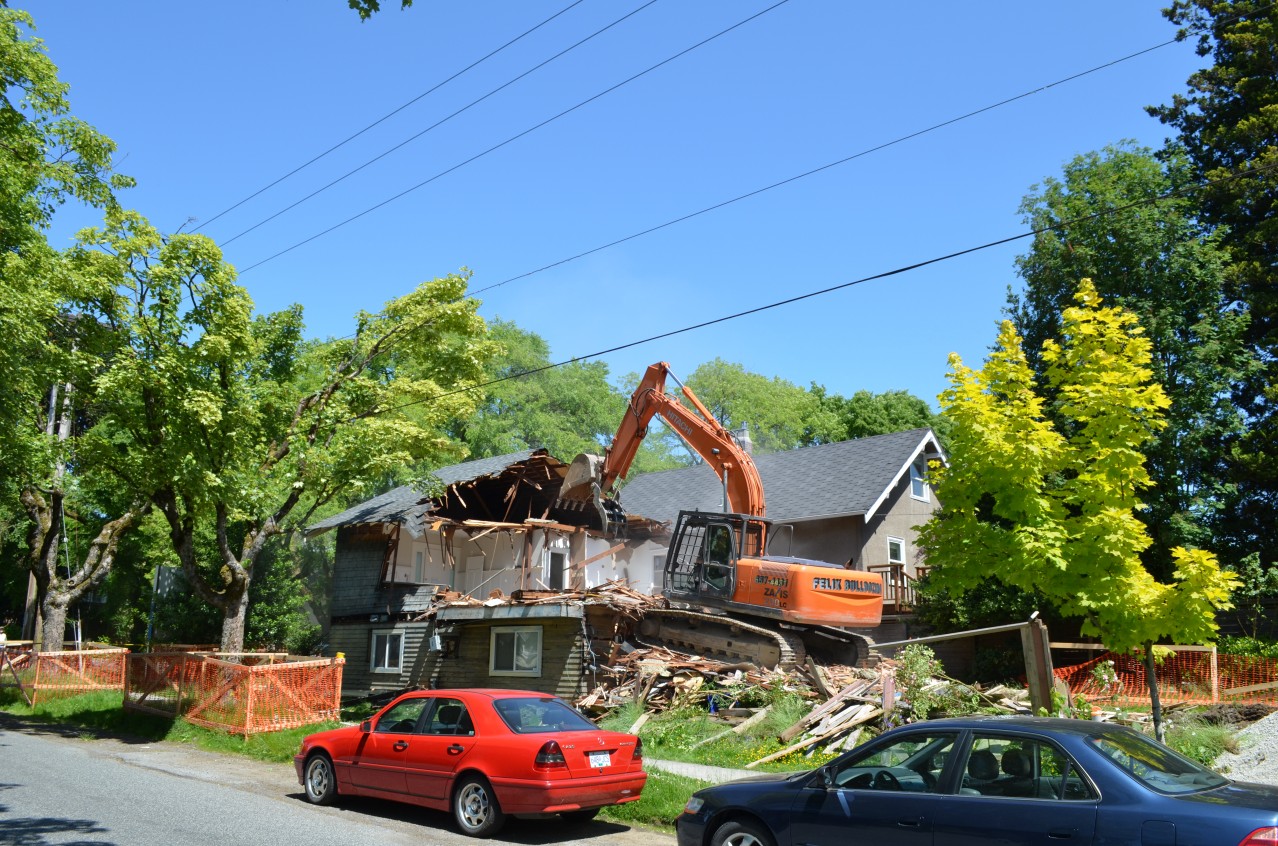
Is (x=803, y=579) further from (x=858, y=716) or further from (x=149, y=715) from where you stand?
(x=149, y=715)

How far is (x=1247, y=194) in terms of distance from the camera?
93.1ft

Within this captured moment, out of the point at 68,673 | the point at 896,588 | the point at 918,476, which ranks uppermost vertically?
the point at 918,476

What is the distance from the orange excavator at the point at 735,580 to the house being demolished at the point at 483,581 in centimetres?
159

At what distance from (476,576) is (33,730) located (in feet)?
39.1

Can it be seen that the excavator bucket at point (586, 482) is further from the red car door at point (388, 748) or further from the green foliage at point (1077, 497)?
the red car door at point (388, 748)

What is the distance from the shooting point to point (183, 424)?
2011cm

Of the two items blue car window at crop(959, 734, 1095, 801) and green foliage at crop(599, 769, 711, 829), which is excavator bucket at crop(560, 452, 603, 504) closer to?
green foliage at crop(599, 769, 711, 829)

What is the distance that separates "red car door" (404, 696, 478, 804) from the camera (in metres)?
10.4

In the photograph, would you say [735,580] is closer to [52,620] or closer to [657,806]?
[657,806]

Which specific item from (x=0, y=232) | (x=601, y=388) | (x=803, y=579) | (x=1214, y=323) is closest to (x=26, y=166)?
(x=0, y=232)

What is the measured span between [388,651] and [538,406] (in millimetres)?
32354

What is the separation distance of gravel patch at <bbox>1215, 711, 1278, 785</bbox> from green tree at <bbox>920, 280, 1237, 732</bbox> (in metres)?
2.64

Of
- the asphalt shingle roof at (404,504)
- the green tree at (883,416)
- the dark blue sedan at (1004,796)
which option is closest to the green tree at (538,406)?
the green tree at (883,416)

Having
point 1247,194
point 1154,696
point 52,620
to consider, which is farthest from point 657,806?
point 1247,194
